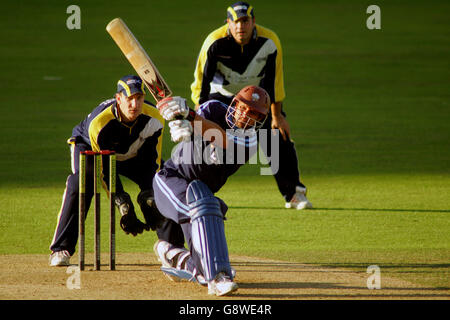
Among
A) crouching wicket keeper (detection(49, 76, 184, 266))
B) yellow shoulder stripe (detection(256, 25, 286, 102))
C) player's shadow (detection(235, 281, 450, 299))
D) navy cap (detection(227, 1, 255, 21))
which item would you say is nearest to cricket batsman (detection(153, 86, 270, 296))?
player's shadow (detection(235, 281, 450, 299))

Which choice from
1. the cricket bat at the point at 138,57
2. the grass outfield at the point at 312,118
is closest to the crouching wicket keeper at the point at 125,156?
the cricket bat at the point at 138,57

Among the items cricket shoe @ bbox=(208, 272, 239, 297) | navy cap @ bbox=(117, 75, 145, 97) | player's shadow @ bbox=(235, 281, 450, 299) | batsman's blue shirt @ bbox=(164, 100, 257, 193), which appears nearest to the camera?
cricket shoe @ bbox=(208, 272, 239, 297)

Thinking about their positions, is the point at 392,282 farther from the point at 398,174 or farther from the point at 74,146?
the point at 398,174

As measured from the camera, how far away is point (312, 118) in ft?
48.8

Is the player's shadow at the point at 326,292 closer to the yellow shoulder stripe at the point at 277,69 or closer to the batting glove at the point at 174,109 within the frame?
the batting glove at the point at 174,109

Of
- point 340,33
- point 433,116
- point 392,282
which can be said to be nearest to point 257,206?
point 392,282

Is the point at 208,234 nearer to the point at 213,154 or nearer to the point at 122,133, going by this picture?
the point at 213,154

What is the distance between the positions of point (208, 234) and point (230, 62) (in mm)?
3525

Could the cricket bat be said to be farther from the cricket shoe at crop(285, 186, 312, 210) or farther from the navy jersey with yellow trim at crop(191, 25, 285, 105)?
Answer: the cricket shoe at crop(285, 186, 312, 210)

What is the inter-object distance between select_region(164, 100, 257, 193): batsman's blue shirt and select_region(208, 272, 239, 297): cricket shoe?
80cm

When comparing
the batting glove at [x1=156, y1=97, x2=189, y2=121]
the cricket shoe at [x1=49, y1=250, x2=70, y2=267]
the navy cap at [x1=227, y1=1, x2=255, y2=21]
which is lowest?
the cricket shoe at [x1=49, y1=250, x2=70, y2=267]

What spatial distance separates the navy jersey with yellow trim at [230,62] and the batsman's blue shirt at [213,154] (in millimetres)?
2609

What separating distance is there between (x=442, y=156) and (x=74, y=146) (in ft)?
20.3

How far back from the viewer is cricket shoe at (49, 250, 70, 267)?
7.04 metres
